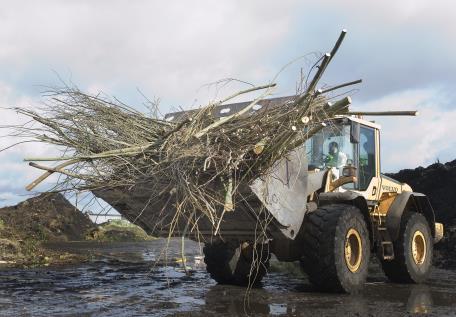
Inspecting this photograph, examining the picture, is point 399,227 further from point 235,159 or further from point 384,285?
point 235,159

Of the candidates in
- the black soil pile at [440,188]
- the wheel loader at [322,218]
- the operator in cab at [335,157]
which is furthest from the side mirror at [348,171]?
the black soil pile at [440,188]

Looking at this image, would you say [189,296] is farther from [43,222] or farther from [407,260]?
[43,222]

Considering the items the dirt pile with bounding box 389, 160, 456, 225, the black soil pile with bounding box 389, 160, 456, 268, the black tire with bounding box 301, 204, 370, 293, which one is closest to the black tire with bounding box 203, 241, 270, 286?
the black tire with bounding box 301, 204, 370, 293

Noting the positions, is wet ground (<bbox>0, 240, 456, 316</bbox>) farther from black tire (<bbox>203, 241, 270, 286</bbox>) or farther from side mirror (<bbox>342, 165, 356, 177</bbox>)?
side mirror (<bbox>342, 165, 356, 177</bbox>)

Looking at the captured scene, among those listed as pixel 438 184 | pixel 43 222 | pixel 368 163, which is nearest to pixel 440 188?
pixel 438 184

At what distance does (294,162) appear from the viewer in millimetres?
7305

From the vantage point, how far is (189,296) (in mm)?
7918

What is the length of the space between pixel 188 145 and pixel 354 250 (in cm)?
294

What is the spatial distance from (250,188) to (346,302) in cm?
190

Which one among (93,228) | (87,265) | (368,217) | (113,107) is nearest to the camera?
(113,107)

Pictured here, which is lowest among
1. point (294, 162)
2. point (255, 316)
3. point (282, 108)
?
point (255, 316)

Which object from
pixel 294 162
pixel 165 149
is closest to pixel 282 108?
pixel 294 162

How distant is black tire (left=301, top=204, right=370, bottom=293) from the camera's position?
7.44 metres

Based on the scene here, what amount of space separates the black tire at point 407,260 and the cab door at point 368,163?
0.80m
